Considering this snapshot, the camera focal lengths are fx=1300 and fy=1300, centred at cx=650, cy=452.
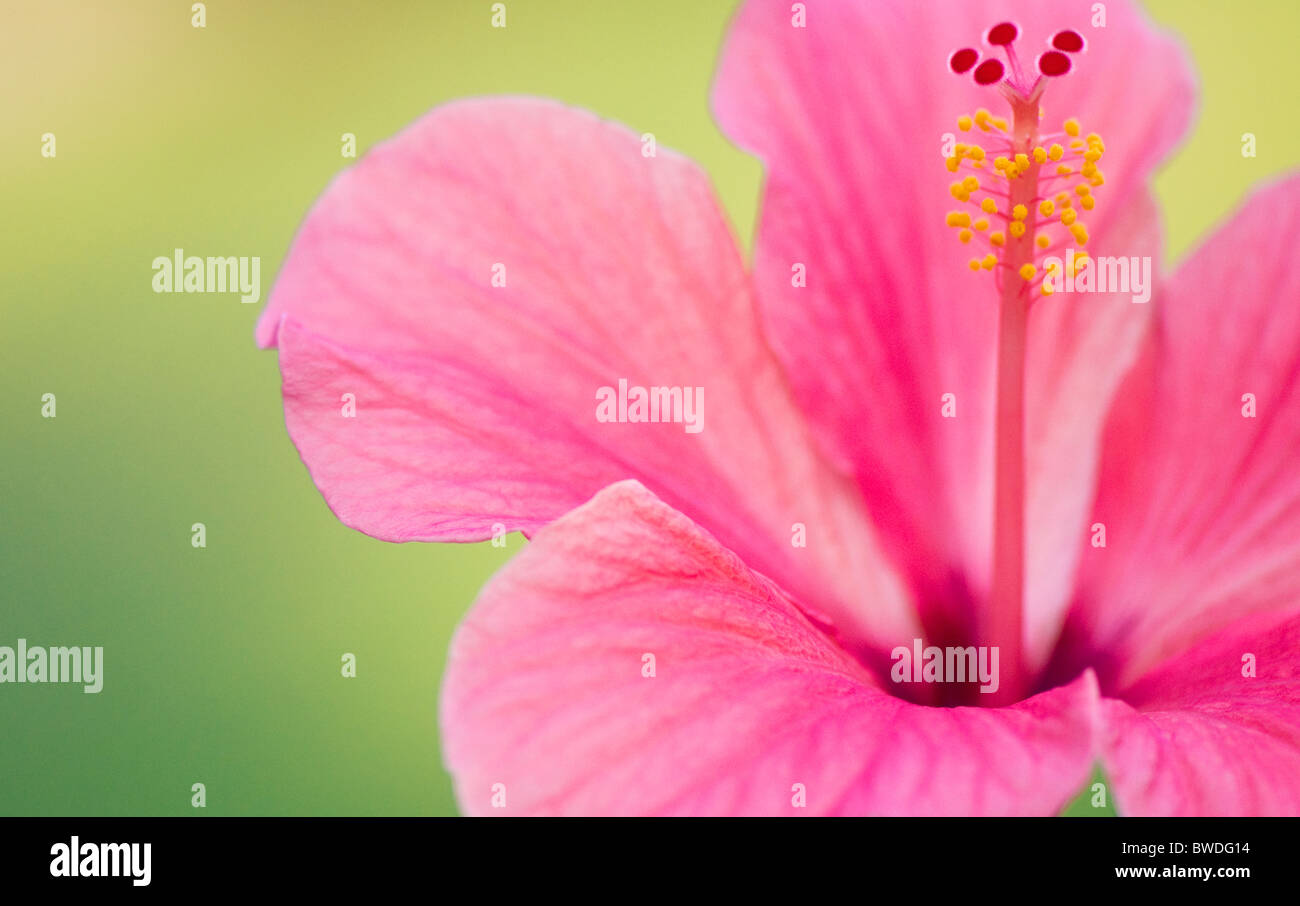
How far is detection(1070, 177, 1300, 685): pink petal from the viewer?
1.62ft

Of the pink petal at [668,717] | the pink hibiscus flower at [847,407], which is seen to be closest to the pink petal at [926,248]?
the pink hibiscus flower at [847,407]

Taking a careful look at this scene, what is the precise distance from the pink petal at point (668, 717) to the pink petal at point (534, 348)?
2.5 inches

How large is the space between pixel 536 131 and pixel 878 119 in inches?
5.6

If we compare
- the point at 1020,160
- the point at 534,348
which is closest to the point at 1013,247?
the point at 1020,160

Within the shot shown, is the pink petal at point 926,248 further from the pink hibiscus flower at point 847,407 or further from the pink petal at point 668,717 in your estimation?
the pink petal at point 668,717

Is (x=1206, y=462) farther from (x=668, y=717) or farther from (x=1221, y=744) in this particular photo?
(x=668, y=717)

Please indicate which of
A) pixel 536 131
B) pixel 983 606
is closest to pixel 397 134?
pixel 536 131

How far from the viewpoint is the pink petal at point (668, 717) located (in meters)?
0.33

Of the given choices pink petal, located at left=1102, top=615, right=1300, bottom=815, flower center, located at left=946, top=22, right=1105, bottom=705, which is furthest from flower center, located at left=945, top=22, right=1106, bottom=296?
pink petal, located at left=1102, top=615, right=1300, bottom=815

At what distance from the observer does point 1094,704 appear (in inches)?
13.4

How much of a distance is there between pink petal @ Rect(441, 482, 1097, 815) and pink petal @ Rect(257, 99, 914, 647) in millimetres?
63

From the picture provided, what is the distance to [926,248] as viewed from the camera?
53 centimetres
